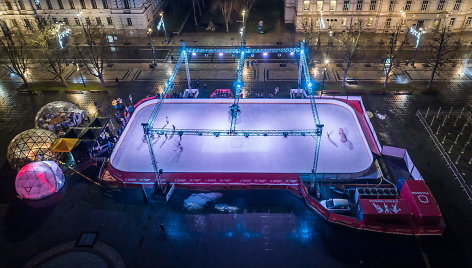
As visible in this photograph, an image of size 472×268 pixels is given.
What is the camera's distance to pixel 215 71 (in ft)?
181

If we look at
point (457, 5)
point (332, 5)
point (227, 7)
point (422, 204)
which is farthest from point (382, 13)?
point (422, 204)

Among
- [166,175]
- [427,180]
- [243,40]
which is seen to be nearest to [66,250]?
[166,175]

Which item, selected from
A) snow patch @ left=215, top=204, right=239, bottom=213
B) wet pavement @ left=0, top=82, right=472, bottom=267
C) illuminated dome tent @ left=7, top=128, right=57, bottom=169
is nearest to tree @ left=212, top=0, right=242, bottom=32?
illuminated dome tent @ left=7, top=128, right=57, bottom=169

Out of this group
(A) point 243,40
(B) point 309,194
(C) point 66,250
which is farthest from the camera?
(A) point 243,40

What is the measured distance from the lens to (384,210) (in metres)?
27.8

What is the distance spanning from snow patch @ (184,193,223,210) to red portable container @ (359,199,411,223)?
13.0 meters

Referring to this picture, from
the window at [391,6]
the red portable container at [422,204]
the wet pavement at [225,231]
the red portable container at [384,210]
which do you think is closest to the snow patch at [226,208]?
the wet pavement at [225,231]

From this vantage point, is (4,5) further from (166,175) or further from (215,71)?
(166,175)

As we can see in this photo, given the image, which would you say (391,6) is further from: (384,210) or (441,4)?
(384,210)

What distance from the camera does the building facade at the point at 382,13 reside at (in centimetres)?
6062

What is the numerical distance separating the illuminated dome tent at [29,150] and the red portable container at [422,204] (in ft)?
113

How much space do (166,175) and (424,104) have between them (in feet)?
115

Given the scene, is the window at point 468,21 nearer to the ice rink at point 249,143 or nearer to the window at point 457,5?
the window at point 457,5

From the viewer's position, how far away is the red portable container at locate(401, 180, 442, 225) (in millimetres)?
27125
